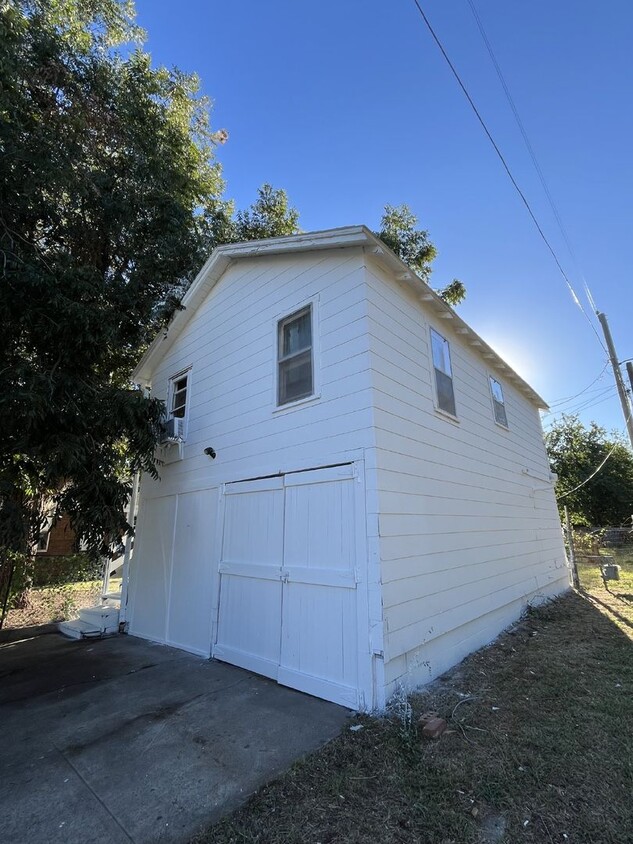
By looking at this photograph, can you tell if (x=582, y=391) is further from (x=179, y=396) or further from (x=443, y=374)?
(x=179, y=396)

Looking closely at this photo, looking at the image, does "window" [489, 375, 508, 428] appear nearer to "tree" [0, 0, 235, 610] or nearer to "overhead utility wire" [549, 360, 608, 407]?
"overhead utility wire" [549, 360, 608, 407]

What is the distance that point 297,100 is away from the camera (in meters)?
8.38

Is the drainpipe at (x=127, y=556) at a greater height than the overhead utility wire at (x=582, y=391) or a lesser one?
lesser

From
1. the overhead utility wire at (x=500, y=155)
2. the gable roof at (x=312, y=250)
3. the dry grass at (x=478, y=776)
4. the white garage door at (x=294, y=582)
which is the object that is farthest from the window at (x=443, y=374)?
the dry grass at (x=478, y=776)

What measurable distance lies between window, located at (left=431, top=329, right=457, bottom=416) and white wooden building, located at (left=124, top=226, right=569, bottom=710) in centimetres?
4

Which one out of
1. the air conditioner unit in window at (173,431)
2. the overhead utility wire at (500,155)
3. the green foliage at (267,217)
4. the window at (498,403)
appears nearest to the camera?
the overhead utility wire at (500,155)

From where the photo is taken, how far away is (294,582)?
483 cm

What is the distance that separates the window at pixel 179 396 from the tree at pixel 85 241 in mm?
889

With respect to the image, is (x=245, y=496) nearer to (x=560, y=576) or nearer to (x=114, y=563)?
(x=114, y=563)

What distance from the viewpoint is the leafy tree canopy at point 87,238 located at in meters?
5.73

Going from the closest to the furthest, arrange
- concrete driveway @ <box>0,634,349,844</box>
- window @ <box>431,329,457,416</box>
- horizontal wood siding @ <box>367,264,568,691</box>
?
concrete driveway @ <box>0,634,349,844</box> → horizontal wood siding @ <box>367,264,568,691</box> → window @ <box>431,329,457,416</box>

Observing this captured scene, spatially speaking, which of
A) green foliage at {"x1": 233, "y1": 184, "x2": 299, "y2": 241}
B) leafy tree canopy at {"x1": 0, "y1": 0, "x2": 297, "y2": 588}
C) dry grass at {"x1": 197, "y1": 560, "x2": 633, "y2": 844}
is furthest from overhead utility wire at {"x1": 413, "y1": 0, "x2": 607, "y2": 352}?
dry grass at {"x1": 197, "y1": 560, "x2": 633, "y2": 844}

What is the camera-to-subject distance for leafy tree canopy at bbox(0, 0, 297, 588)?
5.73 m

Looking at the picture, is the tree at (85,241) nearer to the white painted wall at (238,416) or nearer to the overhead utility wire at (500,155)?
the white painted wall at (238,416)
